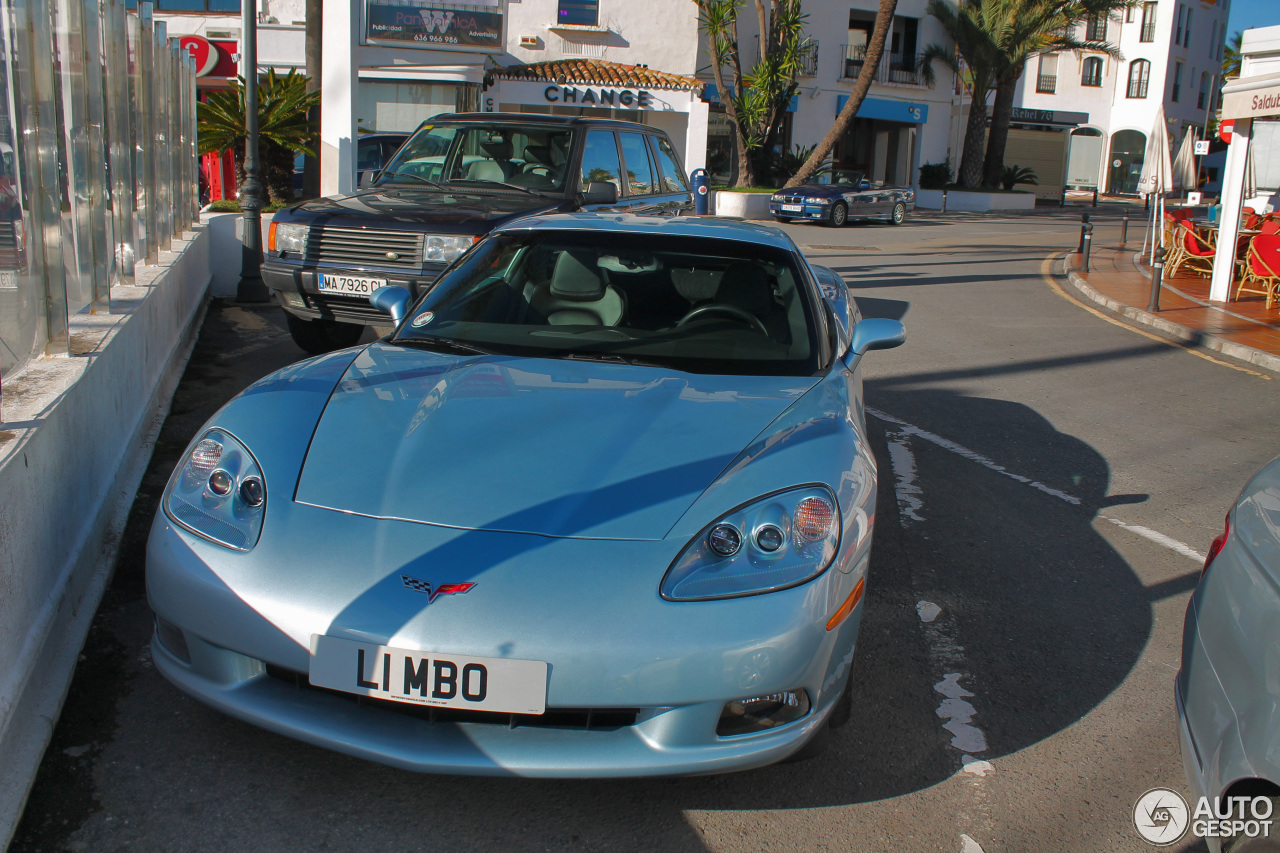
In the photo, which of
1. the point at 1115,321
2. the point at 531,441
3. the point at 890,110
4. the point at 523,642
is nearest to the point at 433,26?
the point at 1115,321

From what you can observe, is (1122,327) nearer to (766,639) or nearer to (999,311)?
(999,311)

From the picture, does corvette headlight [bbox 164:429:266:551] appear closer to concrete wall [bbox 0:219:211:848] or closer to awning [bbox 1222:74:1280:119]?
concrete wall [bbox 0:219:211:848]

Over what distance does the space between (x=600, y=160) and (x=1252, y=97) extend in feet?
29.3

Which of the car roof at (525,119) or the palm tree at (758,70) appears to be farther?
the palm tree at (758,70)

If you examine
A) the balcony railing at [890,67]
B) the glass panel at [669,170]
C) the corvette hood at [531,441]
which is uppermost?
the balcony railing at [890,67]

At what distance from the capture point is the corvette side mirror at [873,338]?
406 cm

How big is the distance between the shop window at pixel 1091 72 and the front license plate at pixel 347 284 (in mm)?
58596

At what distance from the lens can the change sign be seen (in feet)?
58.4

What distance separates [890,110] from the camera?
140ft

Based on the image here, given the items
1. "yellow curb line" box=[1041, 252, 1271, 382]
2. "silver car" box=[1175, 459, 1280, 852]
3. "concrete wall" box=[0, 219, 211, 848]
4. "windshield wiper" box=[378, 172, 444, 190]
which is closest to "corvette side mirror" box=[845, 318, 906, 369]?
"silver car" box=[1175, 459, 1280, 852]

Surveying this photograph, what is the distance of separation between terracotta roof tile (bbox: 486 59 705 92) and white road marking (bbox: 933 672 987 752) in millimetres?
30428

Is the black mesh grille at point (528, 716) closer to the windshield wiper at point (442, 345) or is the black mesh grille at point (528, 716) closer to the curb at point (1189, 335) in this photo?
the windshield wiper at point (442, 345)

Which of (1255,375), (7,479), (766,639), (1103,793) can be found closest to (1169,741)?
(1103,793)

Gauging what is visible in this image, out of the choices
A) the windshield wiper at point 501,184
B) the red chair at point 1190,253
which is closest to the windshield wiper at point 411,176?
the windshield wiper at point 501,184
